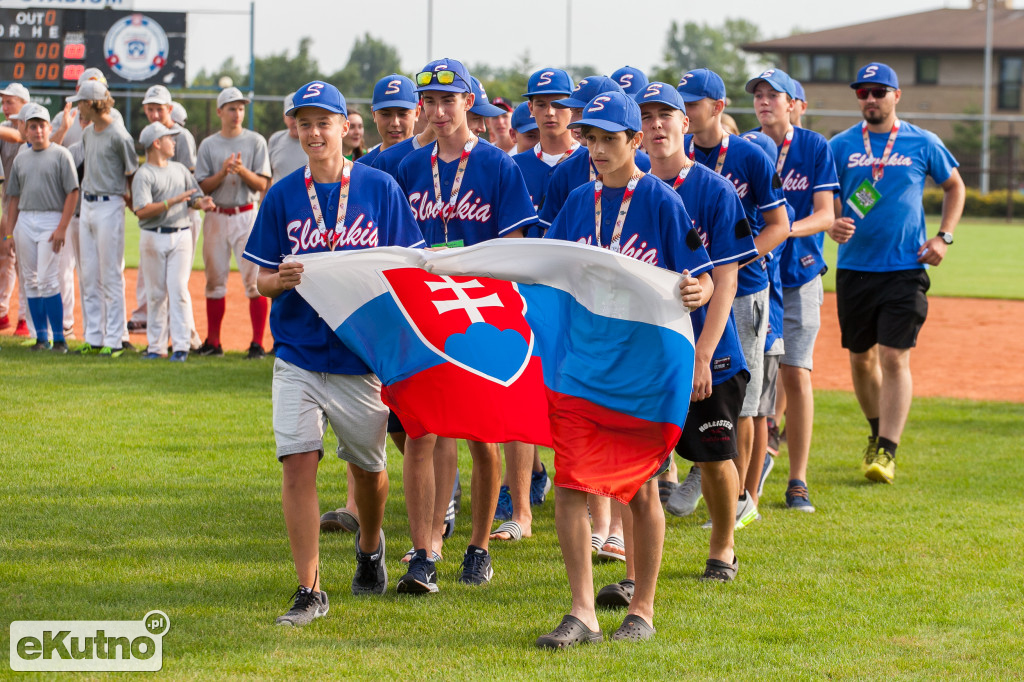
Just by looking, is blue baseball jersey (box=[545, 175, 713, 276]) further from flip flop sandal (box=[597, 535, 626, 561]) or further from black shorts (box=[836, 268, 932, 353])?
black shorts (box=[836, 268, 932, 353])

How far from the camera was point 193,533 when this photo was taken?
6344 millimetres

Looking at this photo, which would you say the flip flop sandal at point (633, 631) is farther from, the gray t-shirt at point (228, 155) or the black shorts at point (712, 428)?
the gray t-shirt at point (228, 155)

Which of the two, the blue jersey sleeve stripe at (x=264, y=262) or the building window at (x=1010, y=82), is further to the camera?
the building window at (x=1010, y=82)

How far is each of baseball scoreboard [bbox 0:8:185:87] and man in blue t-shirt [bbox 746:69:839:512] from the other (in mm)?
15636

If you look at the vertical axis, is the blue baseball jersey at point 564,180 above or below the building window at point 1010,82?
below

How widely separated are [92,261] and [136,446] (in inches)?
182

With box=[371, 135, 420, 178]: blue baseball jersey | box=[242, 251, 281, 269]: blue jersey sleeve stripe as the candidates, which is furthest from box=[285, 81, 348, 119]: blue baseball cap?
box=[371, 135, 420, 178]: blue baseball jersey

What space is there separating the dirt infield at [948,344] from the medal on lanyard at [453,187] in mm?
7248

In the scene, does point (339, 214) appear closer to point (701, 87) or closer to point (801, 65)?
point (701, 87)

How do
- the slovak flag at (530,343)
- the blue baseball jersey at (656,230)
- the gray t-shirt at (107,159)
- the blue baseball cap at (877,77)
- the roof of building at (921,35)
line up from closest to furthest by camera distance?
the slovak flag at (530,343)
the blue baseball jersey at (656,230)
the blue baseball cap at (877,77)
the gray t-shirt at (107,159)
the roof of building at (921,35)

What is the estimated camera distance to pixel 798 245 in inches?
307

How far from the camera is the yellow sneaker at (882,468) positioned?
7891 millimetres

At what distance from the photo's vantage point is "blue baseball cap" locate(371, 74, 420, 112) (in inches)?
261

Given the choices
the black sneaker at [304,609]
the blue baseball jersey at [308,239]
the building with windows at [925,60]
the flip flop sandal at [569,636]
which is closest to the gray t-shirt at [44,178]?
the blue baseball jersey at [308,239]
